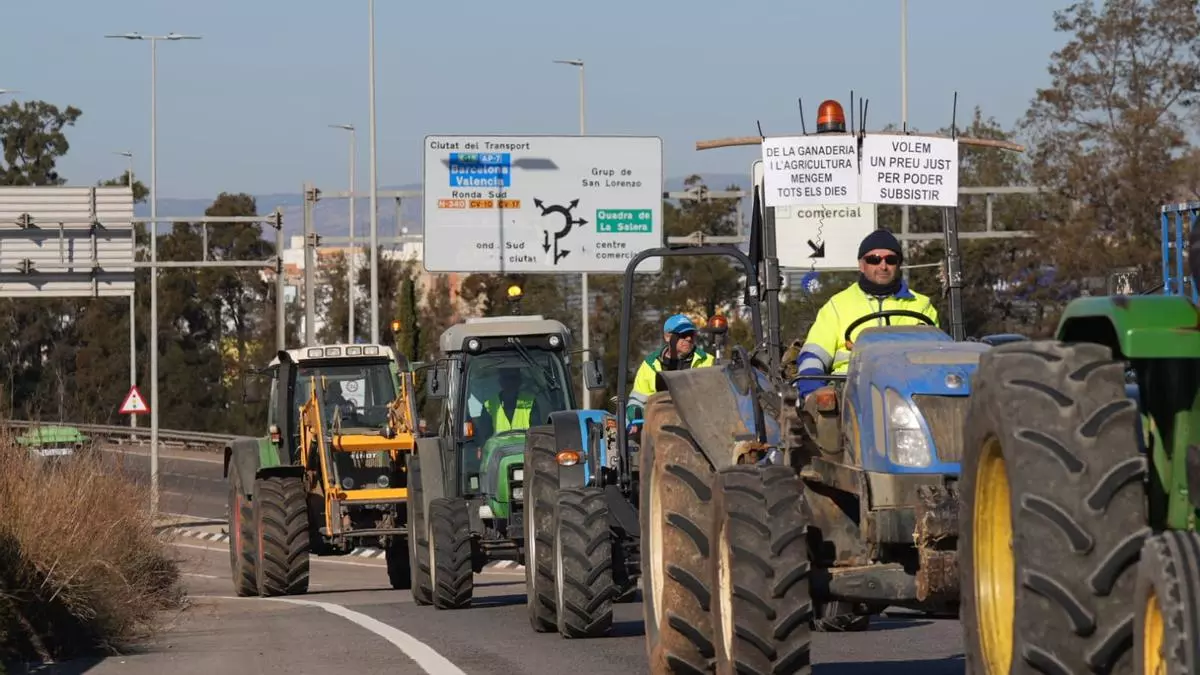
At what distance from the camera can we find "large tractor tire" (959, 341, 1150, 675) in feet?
19.1

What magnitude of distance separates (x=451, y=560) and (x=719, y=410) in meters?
9.70

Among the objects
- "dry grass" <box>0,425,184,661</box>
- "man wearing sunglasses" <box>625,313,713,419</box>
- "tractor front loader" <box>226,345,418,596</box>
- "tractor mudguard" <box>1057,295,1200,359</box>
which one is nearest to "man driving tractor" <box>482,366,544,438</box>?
"tractor front loader" <box>226,345,418,596</box>

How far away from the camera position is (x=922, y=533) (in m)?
8.28

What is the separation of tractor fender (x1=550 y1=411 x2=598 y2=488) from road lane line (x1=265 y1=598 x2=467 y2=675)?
5.22 ft

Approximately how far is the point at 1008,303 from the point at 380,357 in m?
32.8

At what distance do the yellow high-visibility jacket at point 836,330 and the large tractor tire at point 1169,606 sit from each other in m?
4.43

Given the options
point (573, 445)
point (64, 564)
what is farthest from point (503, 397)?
point (64, 564)

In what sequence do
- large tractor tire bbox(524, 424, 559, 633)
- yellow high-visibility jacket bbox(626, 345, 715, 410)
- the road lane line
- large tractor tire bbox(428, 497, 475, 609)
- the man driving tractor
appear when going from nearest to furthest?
1. the road lane line
2. large tractor tire bbox(524, 424, 559, 633)
3. yellow high-visibility jacket bbox(626, 345, 715, 410)
4. large tractor tire bbox(428, 497, 475, 609)
5. the man driving tractor

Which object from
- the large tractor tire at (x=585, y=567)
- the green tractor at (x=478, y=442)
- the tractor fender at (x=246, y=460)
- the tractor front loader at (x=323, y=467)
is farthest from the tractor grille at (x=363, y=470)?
the large tractor tire at (x=585, y=567)

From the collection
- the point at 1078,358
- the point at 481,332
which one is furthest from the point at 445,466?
the point at 1078,358

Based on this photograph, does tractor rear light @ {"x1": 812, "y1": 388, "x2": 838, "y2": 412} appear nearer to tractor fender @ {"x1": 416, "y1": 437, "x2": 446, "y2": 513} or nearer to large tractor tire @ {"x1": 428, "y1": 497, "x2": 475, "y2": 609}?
large tractor tire @ {"x1": 428, "y1": 497, "x2": 475, "y2": 609}

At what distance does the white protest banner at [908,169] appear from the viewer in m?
10.0

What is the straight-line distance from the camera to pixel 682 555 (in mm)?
9711

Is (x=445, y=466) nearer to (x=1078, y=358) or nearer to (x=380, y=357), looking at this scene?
(x=380, y=357)
